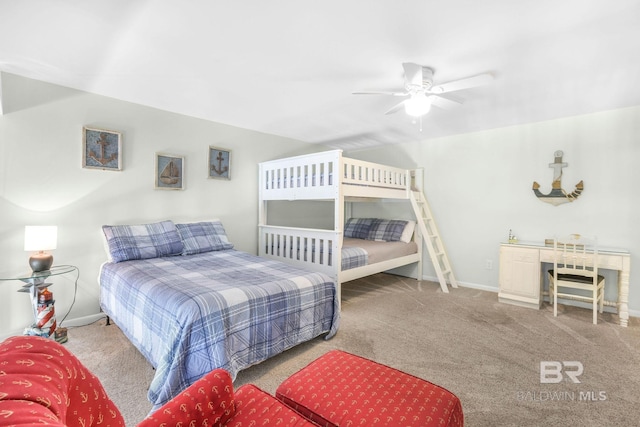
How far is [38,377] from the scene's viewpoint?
63 cm

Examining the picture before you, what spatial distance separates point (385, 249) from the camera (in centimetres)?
389

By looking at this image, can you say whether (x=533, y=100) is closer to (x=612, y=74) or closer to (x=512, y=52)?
(x=612, y=74)

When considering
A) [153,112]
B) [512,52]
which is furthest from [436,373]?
[153,112]

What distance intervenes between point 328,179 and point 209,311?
6.48 ft

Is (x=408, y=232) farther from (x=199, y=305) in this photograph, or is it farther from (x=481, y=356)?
(x=199, y=305)

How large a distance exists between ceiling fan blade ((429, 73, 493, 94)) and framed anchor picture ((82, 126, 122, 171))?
10.1ft

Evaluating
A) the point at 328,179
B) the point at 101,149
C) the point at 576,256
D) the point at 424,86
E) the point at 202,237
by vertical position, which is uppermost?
the point at 424,86

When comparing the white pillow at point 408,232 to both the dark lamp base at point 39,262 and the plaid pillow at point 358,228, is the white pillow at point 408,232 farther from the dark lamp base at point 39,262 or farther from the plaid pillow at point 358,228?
the dark lamp base at point 39,262

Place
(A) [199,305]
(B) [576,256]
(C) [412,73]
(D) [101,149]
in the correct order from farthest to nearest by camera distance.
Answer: (B) [576,256]
(D) [101,149]
(C) [412,73]
(A) [199,305]

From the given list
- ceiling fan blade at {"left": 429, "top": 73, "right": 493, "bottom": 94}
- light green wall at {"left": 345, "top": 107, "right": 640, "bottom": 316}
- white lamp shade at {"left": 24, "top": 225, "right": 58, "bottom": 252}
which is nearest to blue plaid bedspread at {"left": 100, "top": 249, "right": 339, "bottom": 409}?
white lamp shade at {"left": 24, "top": 225, "right": 58, "bottom": 252}

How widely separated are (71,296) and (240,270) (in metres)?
1.71

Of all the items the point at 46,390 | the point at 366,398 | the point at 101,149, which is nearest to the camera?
the point at 46,390

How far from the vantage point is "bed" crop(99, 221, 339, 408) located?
5.58 ft

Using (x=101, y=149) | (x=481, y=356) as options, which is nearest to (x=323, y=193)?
(x=481, y=356)
